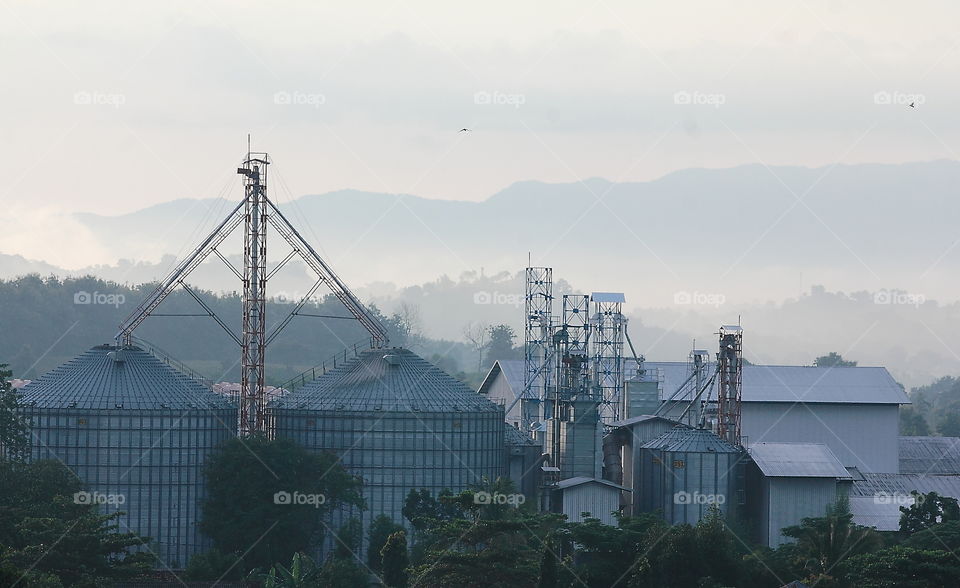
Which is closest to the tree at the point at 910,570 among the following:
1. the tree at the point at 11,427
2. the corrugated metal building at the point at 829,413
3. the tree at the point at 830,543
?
the tree at the point at 830,543

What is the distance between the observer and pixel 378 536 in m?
103

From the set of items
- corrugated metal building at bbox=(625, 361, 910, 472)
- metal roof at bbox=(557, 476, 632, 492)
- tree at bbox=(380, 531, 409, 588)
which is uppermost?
corrugated metal building at bbox=(625, 361, 910, 472)

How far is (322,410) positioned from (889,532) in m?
39.4

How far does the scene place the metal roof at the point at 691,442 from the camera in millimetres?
110188

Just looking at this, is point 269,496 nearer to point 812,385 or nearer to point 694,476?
point 694,476

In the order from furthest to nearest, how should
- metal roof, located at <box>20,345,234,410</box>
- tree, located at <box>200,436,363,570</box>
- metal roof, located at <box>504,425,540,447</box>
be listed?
metal roof, located at <box>504,425,540,447</box> < metal roof, located at <box>20,345,234,410</box> < tree, located at <box>200,436,363,570</box>

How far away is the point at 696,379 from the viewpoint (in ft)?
447

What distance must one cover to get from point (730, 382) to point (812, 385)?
1133 inches

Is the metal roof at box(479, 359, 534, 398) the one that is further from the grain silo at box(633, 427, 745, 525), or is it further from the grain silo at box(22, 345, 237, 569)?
the grain silo at box(22, 345, 237, 569)

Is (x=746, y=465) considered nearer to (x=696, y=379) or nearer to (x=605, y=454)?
(x=605, y=454)

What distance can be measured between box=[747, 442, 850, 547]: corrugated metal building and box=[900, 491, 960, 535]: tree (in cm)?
528

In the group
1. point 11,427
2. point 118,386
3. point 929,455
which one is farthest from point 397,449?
point 929,455


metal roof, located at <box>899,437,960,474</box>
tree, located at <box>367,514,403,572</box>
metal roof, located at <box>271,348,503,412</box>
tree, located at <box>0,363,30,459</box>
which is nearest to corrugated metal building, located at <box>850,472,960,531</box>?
metal roof, located at <box>899,437,960,474</box>

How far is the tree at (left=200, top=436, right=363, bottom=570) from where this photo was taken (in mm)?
102125
